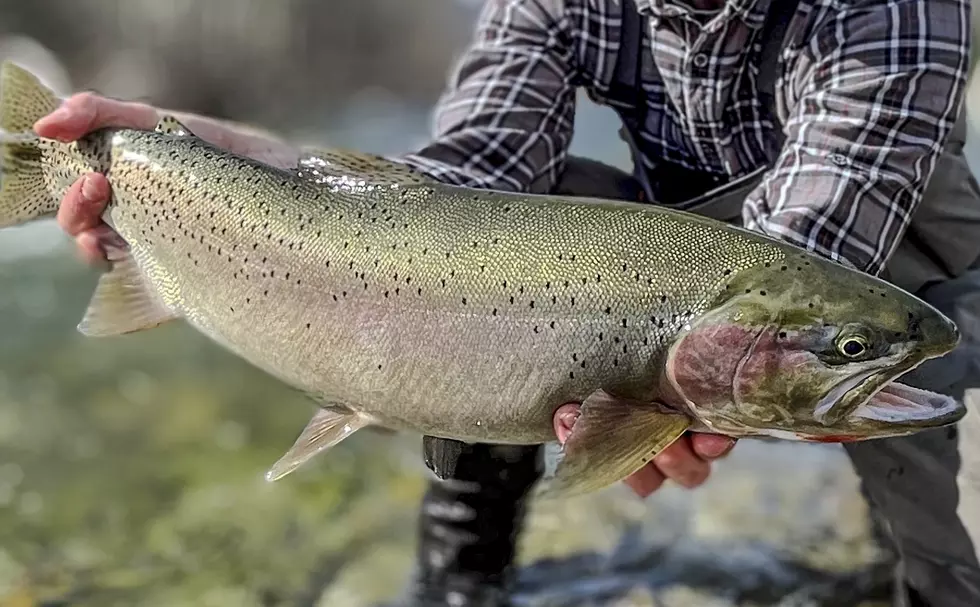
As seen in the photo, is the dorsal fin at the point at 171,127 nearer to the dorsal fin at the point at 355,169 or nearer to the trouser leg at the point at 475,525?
the dorsal fin at the point at 355,169

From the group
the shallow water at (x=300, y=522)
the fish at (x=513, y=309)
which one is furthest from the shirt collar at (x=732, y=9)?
the shallow water at (x=300, y=522)

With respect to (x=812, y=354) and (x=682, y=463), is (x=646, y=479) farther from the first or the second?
(x=812, y=354)

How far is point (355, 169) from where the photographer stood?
1.28 metres

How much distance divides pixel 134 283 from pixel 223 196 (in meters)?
0.25

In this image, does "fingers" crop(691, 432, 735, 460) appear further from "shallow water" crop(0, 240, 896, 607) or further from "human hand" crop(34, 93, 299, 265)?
Result: "shallow water" crop(0, 240, 896, 607)

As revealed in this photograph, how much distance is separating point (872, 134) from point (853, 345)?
1.41 feet

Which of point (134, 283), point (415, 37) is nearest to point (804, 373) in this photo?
point (134, 283)

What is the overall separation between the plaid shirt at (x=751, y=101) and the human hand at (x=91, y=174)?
14.8 inches

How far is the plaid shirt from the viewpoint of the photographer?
4.29 feet

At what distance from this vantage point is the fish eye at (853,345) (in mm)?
1014

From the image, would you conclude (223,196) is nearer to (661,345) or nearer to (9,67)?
(9,67)

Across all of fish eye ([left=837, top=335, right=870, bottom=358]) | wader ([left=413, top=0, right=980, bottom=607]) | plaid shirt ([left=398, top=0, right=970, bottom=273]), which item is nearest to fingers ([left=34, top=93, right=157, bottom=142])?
plaid shirt ([left=398, top=0, right=970, bottom=273])

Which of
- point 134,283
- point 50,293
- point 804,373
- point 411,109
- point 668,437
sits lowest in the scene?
point 411,109

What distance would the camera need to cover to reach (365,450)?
2.69m
